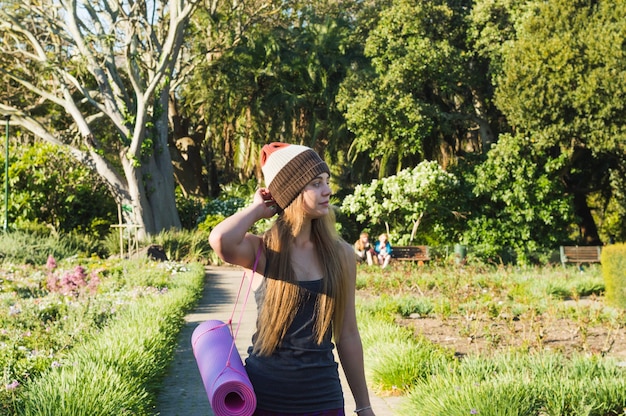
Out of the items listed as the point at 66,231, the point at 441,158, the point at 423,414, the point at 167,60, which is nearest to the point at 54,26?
the point at 167,60

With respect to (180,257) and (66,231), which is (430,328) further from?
(66,231)

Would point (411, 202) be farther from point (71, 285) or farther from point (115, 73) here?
point (71, 285)

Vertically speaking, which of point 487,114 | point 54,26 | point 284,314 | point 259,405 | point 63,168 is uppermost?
point 54,26

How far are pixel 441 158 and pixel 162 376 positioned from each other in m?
22.9

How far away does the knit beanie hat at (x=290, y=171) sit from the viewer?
291 cm

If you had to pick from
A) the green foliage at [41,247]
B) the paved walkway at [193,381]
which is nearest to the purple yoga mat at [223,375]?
the paved walkway at [193,381]

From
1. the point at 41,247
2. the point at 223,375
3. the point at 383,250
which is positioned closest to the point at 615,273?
the point at 383,250

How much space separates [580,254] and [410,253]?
A: 195 inches

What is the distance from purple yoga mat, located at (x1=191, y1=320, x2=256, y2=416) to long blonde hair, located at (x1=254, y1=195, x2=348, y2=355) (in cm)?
12

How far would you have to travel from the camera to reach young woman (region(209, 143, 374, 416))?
2838 mm

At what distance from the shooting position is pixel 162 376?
6.33 m

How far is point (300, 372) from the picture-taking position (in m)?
2.83

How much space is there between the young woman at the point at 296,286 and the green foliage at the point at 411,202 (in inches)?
787

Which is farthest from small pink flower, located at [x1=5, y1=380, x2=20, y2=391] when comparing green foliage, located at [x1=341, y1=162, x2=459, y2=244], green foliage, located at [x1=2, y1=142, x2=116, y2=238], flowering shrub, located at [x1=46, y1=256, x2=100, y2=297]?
green foliage, located at [x1=2, y1=142, x2=116, y2=238]
